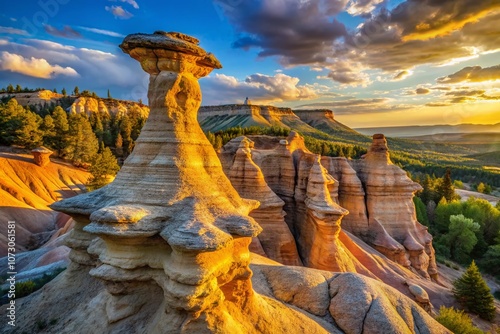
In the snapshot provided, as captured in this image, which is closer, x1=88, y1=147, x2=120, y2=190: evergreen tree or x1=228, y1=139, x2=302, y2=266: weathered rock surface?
x1=228, y1=139, x2=302, y2=266: weathered rock surface

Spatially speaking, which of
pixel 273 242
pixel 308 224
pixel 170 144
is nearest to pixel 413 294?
pixel 308 224

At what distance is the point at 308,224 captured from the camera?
20.8 meters

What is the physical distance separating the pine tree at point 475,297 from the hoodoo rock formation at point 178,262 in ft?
42.8

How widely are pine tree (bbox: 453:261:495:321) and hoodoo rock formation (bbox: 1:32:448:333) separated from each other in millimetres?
13042

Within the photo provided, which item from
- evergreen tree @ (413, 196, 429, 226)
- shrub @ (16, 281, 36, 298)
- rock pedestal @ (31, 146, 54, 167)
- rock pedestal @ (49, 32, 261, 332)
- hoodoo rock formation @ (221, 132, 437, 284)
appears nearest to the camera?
rock pedestal @ (49, 32, 261, 332)

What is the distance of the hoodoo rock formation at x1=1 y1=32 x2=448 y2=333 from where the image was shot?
7414 millimetres

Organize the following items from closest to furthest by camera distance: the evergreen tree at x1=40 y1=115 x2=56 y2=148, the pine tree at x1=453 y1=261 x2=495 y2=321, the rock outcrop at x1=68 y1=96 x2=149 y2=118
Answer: the pine tree at x1=453 y1=261 x2=495 y2=321 < the evergreen tree at x1=40 y1=115 x2=56 y2=148 < the rock outcrop at x1=68 y1=96 x2=149 y2=118

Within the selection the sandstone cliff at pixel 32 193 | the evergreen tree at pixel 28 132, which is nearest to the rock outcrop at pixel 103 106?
the evergreen tree at pixel 28 132

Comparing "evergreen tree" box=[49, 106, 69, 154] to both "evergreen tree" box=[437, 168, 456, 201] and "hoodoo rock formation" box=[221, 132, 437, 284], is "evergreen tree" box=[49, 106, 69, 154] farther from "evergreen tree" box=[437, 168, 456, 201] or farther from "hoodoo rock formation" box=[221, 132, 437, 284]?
"evergreen tree" box=[437, 168, 456, 201]

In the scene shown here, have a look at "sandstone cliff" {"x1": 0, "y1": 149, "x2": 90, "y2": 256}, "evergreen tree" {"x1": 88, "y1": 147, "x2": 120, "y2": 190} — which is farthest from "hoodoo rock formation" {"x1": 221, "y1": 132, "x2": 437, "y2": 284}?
"sandstone cliff" {"x1": 0, "y1": 149, "x2": 90, "y2": 256}

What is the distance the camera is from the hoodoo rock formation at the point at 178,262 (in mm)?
7414

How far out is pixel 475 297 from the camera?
2097cm

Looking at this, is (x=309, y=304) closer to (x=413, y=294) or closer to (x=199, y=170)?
(x=199, y=170)

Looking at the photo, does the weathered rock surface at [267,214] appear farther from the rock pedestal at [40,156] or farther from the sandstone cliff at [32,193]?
the rock pedestal at [40,156]
